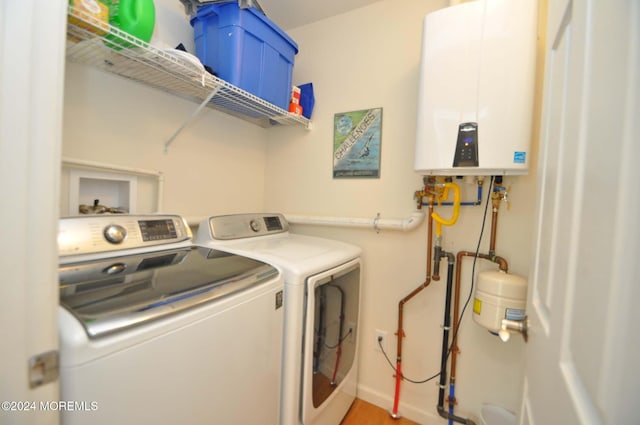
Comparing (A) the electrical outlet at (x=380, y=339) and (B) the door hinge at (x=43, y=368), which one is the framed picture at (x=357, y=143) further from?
(B) the door hinge at (x=43, y=368)

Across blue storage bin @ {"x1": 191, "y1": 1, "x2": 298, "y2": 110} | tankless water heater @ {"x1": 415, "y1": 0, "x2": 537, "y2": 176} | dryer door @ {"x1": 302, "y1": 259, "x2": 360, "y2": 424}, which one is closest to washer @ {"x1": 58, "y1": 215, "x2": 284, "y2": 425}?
dryer door @ {"x1": 302, "y1": 259, "x2": 360, "y2": 424}

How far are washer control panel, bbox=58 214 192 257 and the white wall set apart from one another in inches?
42.0

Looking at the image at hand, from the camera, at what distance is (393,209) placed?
181 cm

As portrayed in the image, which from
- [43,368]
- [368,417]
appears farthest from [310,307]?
[368,417]

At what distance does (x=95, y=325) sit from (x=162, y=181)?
3.79ft

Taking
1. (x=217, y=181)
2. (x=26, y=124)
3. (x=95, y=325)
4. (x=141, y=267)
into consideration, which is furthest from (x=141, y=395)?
(x=217, y=181)

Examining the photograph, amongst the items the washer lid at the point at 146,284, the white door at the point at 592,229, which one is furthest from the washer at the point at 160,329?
the white door at the point at 592,229

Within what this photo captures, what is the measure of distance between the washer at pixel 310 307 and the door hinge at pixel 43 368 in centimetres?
73

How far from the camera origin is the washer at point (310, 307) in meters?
1.15

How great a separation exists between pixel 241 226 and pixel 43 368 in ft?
3.86

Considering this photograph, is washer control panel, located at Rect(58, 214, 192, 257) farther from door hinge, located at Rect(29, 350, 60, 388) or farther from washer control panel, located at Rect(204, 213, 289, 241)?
door hinge, located at Rect(29, 350, 60, 388)

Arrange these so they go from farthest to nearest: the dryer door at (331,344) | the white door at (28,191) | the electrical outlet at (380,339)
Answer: the electrical outlet at (380,339), the dryer door at (331,344), the white door at (28,191)

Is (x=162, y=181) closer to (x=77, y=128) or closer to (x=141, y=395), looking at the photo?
(x=77, y=128)

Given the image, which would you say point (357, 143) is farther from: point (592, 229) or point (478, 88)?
point (592, 229)
